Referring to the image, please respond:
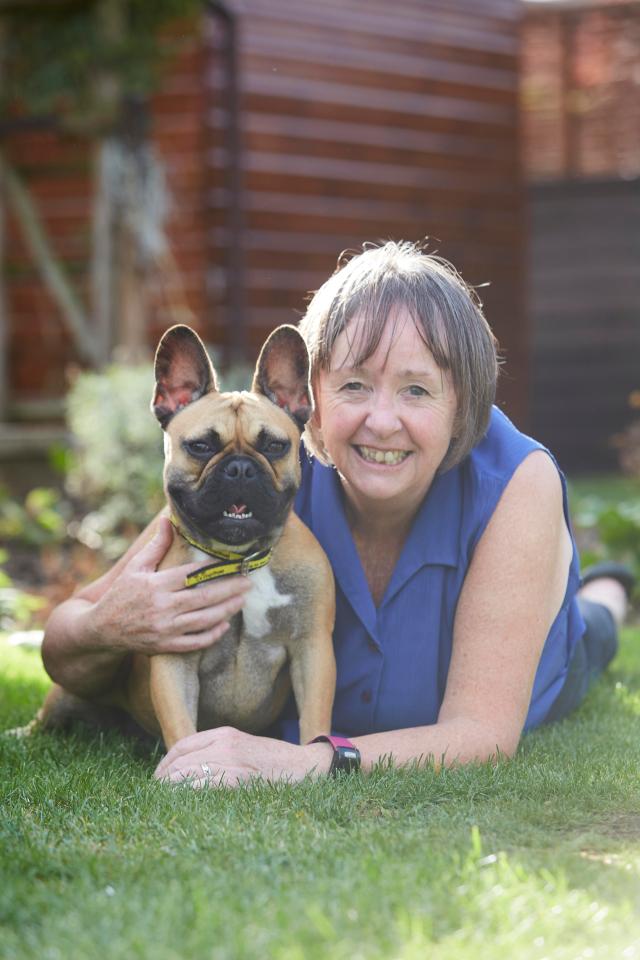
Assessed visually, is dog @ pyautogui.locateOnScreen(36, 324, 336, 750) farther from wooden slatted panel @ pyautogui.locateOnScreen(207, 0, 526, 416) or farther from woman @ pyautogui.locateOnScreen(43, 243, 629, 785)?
wooden slatted panel @ pyautogui.locateOnScreen(207, 0, 526, 416)

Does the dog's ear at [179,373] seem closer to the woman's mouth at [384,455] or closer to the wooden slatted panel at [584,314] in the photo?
the woman's mouth at [384,455]

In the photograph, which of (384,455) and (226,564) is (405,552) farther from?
(226,564)

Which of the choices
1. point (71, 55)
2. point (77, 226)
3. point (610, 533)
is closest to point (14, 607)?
point (610, 533)

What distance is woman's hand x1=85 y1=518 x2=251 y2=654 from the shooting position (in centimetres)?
306

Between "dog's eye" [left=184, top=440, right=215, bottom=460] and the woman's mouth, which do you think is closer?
"dog's eye" [left=184, top=440, right=215, bottom=460]

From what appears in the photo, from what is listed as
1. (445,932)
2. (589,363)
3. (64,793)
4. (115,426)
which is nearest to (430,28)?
(589,363)

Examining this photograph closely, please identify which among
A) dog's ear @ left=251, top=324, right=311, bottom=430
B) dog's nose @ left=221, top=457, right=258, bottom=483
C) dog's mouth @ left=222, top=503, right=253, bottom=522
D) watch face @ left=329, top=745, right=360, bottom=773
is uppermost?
dog's ear @ left=251, top=324, right=311, bottom=430

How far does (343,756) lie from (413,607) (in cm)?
54

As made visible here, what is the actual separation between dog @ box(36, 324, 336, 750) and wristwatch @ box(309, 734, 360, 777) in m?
0.13

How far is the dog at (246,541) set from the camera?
3016 millimetres

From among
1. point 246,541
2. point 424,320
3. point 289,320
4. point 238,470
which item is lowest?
point 246,541

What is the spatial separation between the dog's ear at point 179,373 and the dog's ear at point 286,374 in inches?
5.3

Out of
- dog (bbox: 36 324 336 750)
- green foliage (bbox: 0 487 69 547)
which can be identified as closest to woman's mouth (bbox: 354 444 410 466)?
dog (bbox: 36 324 336 750)

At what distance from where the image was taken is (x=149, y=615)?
121 inches
